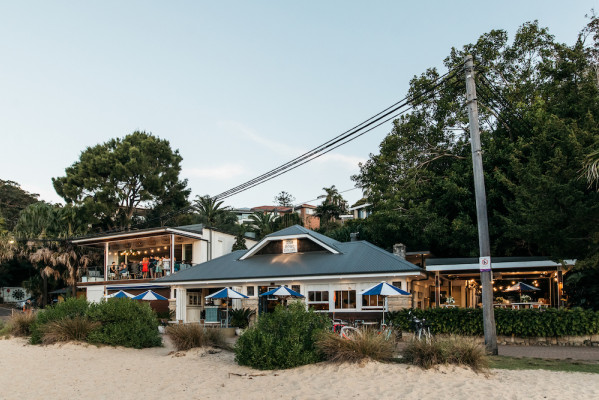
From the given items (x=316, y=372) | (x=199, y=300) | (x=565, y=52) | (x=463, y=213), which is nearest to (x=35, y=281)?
(x=199, y=300)

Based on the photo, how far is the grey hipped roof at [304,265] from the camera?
21.4m

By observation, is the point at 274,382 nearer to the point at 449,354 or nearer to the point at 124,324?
the point at 449,354

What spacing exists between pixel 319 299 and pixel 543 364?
37.4 feet

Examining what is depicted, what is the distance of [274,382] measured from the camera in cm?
1080

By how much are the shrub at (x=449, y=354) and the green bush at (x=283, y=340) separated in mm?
2370

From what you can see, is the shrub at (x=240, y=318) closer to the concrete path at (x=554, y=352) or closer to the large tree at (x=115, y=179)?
the concrete path at (x=554, y=352)

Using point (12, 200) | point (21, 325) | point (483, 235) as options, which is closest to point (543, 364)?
point (483, 235)

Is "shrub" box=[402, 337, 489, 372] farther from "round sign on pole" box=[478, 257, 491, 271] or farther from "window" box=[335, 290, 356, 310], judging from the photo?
"window" box=[335, 290, 356, 310]

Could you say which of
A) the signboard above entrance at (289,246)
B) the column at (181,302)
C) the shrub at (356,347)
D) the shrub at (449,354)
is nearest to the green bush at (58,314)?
the column at (181,302)

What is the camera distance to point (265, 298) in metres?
23.9

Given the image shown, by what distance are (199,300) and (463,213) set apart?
564 inches

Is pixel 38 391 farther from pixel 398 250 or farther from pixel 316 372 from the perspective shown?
pixel 398 250

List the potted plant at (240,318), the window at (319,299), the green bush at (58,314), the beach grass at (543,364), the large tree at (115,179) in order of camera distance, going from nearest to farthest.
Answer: the beach grass at (543,364) → the green bush at (58,314) → the window at (319,299) → the potted plant at (240,318) → the large tree at (115,179)

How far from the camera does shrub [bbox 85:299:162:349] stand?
1703 centimetres
